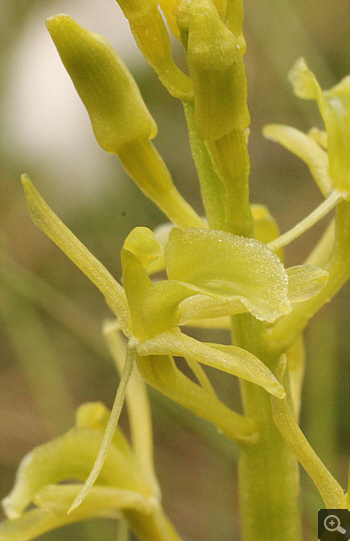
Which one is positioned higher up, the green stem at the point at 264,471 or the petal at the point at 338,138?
the petal at the point at 338,138

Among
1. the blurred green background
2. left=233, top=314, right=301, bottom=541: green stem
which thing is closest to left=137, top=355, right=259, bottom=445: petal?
left=233, top=314, right=301, bottom=541: green stem

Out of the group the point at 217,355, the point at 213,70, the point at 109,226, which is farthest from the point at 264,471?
the point at 109,226

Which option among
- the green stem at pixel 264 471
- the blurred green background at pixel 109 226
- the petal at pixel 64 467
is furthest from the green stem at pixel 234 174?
the blurred green background at pixel 109 226

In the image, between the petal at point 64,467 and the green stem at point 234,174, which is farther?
the petal at point 64,467

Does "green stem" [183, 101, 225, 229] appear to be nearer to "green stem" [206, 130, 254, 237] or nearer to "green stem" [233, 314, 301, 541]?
"green stem" [206, 130, 254, 237]

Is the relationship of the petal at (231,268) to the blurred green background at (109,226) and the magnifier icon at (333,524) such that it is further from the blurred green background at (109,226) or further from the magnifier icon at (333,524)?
the blurred green background at (109,226)

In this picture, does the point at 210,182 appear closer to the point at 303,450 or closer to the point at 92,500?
the point at 303,450
